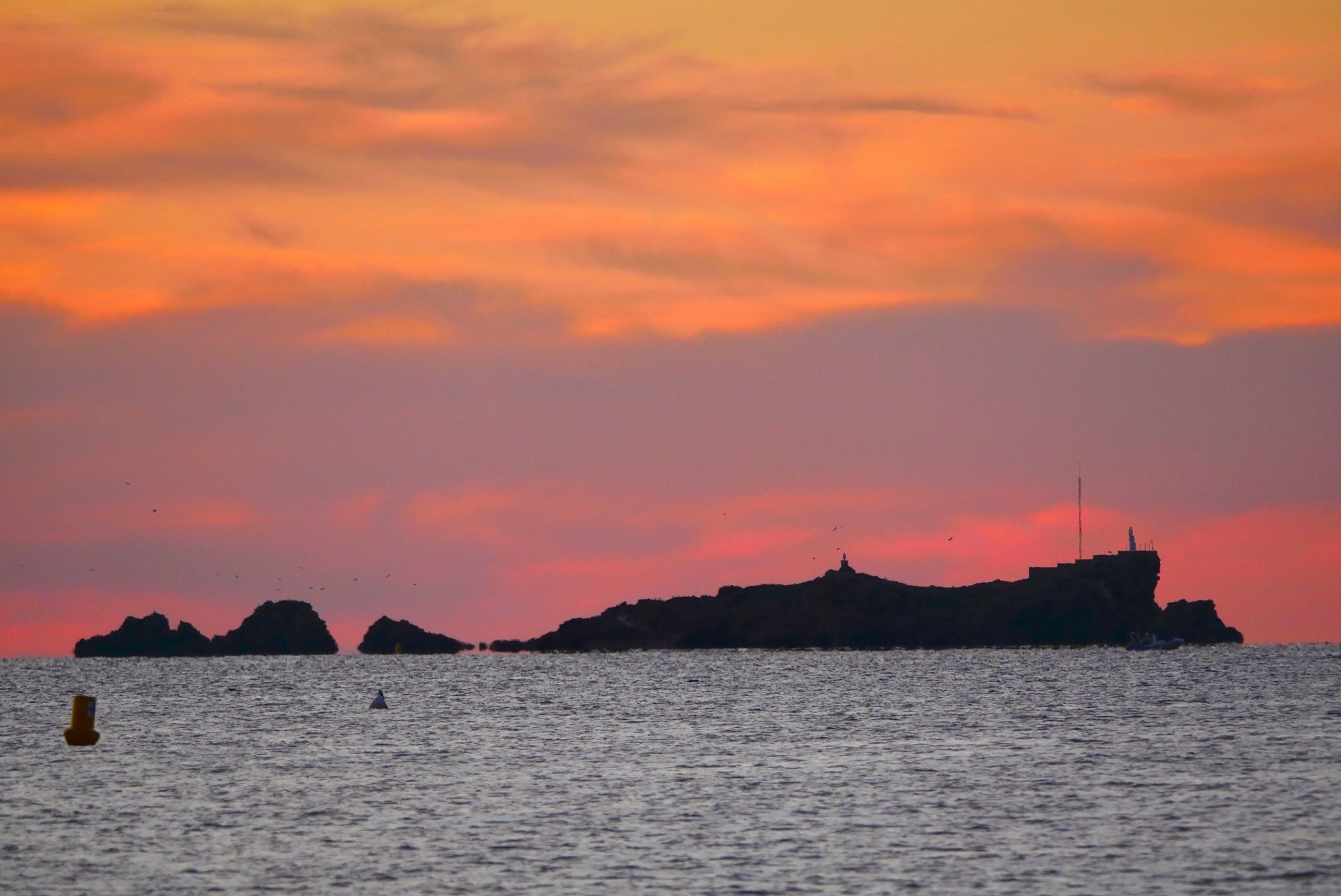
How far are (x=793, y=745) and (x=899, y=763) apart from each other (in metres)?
13.8

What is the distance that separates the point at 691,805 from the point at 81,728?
45.0 meters

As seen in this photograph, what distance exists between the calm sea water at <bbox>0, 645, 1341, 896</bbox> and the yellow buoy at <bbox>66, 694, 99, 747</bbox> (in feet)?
4.11

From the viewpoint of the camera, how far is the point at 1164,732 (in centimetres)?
10388

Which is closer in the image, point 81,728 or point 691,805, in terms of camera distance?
point 691,805

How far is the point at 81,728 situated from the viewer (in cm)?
9469

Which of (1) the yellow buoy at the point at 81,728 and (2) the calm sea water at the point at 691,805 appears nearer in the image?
(2) the calm sea water at the point at 691,805

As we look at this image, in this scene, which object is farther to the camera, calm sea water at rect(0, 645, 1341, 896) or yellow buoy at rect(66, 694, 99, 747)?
yellow buoy at rect(66, 694, 99, 747)

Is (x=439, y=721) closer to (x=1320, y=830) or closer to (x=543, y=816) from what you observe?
(x=543, y=816)

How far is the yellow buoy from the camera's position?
Result: 94062 millimetres

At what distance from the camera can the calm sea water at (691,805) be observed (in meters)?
49.1

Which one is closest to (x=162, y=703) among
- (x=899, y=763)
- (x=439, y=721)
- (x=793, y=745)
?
(x=439, y=721)

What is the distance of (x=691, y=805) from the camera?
66.9m

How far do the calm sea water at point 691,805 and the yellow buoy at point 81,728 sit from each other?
4.11 feet

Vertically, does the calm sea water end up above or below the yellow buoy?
below
